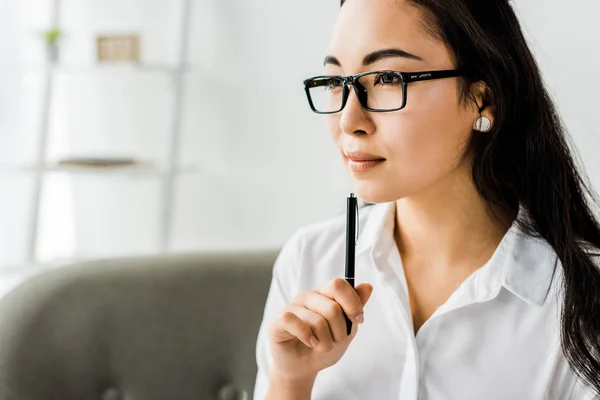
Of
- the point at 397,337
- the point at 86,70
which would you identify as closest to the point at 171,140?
the point at 86,70

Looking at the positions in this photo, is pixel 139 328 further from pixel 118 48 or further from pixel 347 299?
pixel 118 48

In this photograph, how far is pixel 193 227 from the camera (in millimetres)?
3428

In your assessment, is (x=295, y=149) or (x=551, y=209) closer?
(x=551, y=209)

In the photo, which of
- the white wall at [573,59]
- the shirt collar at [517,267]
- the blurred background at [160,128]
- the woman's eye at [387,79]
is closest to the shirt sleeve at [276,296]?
the shirt collar at [517,267]

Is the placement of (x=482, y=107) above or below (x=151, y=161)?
above

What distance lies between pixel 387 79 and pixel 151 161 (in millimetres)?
2213

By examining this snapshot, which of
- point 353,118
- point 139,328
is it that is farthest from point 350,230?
point 139,328

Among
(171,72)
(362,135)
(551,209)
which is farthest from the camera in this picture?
(171,72)

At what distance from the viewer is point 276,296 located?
4.66 ft

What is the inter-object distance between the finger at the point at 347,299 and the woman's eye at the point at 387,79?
303 millimetres

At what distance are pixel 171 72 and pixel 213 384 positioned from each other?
1.98m

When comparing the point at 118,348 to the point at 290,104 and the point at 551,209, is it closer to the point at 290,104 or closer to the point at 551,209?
the point at 551,209

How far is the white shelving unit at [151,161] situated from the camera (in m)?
3.19

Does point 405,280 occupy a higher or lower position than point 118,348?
higher
